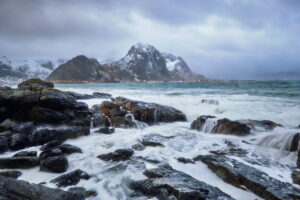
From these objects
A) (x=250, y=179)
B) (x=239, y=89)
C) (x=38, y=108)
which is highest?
(x=239, y=89)

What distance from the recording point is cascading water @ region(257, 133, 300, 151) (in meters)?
7.46

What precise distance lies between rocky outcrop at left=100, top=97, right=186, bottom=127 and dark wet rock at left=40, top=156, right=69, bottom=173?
6016mm

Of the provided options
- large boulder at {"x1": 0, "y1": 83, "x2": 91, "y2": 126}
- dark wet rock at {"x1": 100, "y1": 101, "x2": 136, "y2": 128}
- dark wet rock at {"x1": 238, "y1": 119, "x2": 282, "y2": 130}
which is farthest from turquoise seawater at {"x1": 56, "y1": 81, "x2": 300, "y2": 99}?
large boulder at {"x1": 0, "y1": 83, "x2": 91, "y2": 126}

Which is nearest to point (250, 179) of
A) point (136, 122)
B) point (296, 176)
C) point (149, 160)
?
point (296, 176)

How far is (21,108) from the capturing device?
1045 cm

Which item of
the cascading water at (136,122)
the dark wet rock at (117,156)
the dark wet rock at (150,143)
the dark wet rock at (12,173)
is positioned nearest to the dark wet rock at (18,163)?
the dark wet rock at (12,173)

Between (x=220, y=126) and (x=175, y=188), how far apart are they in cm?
643

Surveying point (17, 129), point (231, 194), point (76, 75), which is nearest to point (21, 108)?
point (17, 129)

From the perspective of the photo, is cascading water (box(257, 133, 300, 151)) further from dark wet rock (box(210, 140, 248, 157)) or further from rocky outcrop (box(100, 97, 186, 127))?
rocky outcrop (box(100, 97, 186, 127))

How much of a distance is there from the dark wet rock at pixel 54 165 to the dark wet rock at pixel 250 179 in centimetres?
416

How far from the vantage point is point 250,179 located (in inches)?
205

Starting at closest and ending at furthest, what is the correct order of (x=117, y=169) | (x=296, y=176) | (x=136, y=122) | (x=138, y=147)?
(x=296, y=176) → (x=117, y=169) → (x=138, y=147) → (x=136, y=122)

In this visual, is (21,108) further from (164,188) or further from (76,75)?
(76,75)

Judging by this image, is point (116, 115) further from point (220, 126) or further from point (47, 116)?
point (220, 126)
